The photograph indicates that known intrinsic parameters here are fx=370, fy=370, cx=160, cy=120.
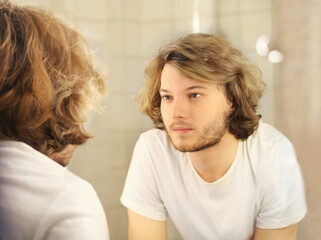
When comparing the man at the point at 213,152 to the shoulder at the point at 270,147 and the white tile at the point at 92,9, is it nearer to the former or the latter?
the shoulder at the point at 270,147

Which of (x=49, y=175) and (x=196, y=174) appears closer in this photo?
(x=49, y=175)

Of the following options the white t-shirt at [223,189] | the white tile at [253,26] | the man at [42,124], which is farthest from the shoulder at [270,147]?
the man at [42,124]

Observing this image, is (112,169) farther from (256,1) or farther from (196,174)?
(256,1)

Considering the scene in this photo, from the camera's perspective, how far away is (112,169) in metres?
0.54

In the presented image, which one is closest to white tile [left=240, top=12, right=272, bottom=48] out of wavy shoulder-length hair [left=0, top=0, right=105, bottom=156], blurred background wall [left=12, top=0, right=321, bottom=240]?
blurred background wall [left=12, top=0, right=321, bottom=240]

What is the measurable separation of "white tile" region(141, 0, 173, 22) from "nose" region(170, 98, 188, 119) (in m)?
0.12

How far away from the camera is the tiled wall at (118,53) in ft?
1.70

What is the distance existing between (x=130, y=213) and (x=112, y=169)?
3.0 inches

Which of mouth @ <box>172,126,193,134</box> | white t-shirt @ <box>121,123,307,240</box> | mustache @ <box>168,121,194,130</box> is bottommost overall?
white t-shirt @ <box>121,123,307,240</box>

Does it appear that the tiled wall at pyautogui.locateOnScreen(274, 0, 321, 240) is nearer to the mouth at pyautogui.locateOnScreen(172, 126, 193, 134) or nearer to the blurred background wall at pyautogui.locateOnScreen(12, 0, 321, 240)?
the blurred background wall at pyautogui.locateOnScreen(12, 0, 321, 240)

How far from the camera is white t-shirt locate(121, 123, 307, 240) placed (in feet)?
1.61

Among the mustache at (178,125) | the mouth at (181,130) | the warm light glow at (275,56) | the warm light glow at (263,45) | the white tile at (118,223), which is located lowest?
the white tile at (118,223)

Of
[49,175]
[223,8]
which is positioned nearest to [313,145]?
Result: [223,8]

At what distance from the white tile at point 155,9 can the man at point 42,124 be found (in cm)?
10
